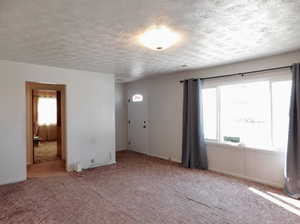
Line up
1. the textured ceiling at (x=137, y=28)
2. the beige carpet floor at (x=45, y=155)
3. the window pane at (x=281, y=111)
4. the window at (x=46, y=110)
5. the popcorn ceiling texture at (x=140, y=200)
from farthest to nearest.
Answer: the window at (x=46, y=110) → the beige carpet floor at (x=45, y=155) → the window pane at (x=281, y=111) → the popcorn ceiling texture at (x=140, y=200) → the textured ceiling at (x=137, y=28)

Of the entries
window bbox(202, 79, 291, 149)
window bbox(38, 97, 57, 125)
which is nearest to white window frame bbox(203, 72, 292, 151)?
window bbox(202, 79, 291, 149)

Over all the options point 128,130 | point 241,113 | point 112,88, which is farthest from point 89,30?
A: point 128,130

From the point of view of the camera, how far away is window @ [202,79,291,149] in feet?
11.8

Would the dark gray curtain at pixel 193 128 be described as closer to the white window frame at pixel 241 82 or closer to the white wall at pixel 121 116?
the white window frame at pixel 241 82

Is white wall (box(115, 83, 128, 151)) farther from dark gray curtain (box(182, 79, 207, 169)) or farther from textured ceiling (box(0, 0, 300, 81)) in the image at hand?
textured ceiling (box(0, 0, 300, 81))

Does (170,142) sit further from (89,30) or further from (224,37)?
(89,30)

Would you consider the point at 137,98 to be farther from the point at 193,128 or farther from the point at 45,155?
the point at 45,155

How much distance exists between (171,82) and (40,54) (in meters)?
3.21

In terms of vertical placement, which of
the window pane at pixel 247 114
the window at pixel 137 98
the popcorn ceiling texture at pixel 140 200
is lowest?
the popcorn ceiling texture at pixel 140 200

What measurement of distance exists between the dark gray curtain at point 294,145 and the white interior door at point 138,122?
12.6ft

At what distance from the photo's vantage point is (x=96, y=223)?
244 centimetres

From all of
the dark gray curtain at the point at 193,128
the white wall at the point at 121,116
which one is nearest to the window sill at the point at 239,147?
the dark gray curtain at the point at 193,128

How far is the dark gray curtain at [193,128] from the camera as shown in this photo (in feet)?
15.2

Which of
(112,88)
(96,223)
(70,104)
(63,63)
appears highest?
(63,63)
